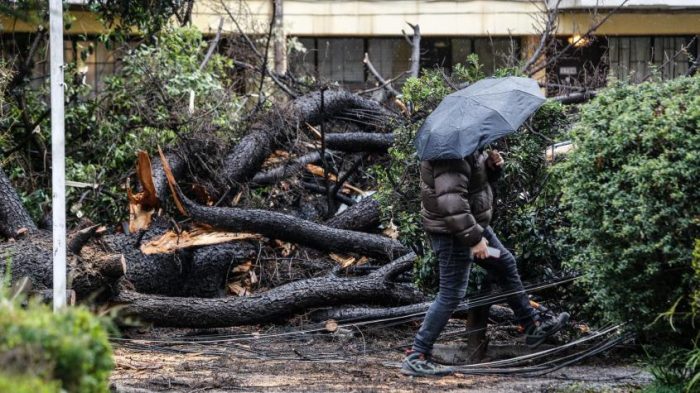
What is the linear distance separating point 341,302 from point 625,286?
401cm

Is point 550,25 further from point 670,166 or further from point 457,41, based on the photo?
point 457,41

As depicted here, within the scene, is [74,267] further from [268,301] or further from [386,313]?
[386,313]

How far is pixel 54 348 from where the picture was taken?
11.2 ft

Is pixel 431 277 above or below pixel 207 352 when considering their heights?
above

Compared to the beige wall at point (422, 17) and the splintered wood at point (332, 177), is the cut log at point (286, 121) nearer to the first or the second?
the splintered wood at point (332, 177)

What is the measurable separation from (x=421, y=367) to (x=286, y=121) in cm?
543

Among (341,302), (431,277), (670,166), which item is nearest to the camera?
(670,166)

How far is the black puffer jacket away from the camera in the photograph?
23.0 feet

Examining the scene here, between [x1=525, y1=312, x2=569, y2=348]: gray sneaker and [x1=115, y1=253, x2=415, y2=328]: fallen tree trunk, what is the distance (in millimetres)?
2242

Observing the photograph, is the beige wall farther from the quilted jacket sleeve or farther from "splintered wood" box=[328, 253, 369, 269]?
the quilted jacket sleeve

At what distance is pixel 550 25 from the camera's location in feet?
39.3

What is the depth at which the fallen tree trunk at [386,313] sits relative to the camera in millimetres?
9219

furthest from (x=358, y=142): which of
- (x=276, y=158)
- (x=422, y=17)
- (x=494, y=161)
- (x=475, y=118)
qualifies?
(x=422, y=17)

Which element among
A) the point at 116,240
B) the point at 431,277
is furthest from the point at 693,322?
the point at 116,240
